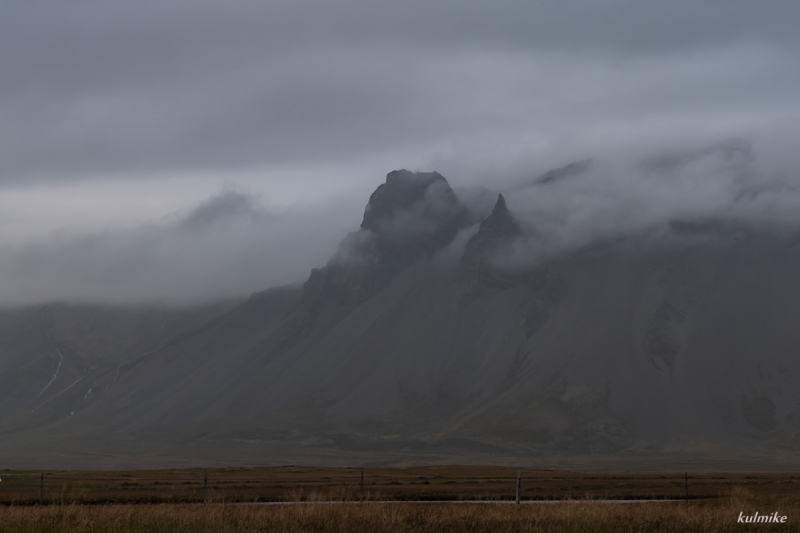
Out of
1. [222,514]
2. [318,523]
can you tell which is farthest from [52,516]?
[318,523]

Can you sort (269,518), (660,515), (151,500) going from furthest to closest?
(151,500)
(660,515)
(269,518)

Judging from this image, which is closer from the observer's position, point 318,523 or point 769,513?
point 318,523

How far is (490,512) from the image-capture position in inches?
1678

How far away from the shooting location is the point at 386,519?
38.2 m

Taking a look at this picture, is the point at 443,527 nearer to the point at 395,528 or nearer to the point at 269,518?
the point at 395,528

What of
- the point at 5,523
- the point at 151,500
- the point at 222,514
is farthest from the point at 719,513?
the point at 151,500

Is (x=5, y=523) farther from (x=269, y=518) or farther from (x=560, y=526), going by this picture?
(x=560, y=526)

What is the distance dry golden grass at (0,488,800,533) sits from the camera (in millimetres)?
36781

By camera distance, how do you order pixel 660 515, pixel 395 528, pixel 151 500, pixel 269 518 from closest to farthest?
pixel 395 528 < pixel 269 518 < pixel 660 515 < pixel 151 500

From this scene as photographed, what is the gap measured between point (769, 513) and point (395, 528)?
1748 centimetres

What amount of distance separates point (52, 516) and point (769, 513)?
30907mm

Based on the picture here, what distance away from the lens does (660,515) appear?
1640 inches

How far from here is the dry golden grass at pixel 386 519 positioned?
36.8 meters

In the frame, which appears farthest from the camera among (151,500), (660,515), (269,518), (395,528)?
(151,500)
